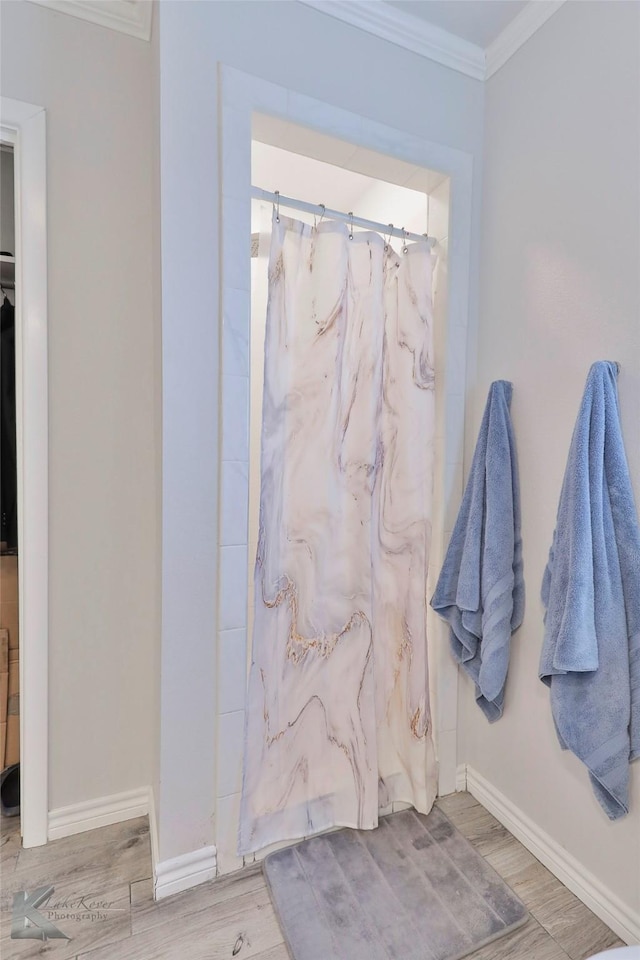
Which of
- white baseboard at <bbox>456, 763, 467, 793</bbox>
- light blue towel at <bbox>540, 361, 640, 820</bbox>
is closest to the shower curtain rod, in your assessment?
light blue towel at <bbox>540, 361, 640, 820</bbox>

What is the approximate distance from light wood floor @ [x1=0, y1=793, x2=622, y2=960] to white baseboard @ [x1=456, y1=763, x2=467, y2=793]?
0.21m

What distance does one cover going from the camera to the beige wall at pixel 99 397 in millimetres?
1461

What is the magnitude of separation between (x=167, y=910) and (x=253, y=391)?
145 cm

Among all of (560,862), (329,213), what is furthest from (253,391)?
(560,862)

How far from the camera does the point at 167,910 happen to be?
130 cm

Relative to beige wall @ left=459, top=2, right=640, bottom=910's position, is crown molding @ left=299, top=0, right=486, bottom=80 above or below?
above

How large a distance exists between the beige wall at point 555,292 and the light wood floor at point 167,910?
140 mm

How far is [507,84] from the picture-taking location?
160cm

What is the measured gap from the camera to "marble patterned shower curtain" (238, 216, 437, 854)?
146 cm

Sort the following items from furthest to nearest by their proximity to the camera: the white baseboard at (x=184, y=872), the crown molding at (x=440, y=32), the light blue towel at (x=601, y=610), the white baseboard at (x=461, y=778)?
1. the white baseboard at (x=461, y=778)
2. the crown molding at (x=440, y=32)
3. the white baseboard at (x=184, y=872)
4. the light blue towel at (x=601, y=610)

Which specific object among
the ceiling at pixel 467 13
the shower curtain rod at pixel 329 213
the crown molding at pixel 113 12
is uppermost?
the ceiling at pixel 467 13

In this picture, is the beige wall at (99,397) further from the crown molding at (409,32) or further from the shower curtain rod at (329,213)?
the crown molding at (409,32)

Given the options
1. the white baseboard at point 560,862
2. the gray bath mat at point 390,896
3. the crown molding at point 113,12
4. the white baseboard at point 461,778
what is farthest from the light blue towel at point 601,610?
the crown molding at point 113,12
